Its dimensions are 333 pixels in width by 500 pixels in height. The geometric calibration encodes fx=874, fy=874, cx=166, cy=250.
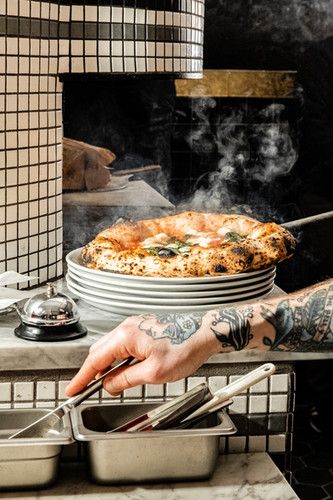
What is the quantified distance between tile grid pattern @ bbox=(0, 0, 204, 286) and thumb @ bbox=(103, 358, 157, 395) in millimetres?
921

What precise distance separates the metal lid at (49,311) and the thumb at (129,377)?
35 cm

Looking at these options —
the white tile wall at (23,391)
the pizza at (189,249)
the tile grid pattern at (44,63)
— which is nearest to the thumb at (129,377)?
the white tile wall at (23,391)

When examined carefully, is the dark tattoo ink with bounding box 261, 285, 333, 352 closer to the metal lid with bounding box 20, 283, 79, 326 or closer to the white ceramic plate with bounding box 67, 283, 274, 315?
the white ceramic plate with bounding box 67, 283, 274, 315

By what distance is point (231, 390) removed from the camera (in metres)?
2.15

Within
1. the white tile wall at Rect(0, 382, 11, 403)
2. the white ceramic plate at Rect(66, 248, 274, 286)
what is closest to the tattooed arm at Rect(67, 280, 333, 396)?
the white ceramic plate at Rect(66, 248, 274, 286)

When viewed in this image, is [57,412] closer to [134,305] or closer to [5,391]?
[5,391]

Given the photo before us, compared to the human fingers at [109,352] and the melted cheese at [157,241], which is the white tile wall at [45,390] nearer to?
the human fingers at [109,352]

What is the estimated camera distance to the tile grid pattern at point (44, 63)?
109 inches

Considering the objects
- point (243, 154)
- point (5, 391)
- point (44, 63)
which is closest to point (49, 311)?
point (5, 391)

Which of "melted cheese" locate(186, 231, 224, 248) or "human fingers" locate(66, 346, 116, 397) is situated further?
"melted cheese" locate(186, 231, 224, 248)

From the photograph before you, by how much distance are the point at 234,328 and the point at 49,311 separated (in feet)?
1.73

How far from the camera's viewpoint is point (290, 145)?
214 inches

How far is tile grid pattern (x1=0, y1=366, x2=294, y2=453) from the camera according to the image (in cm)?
238

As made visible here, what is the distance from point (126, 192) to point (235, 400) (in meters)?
3.02
